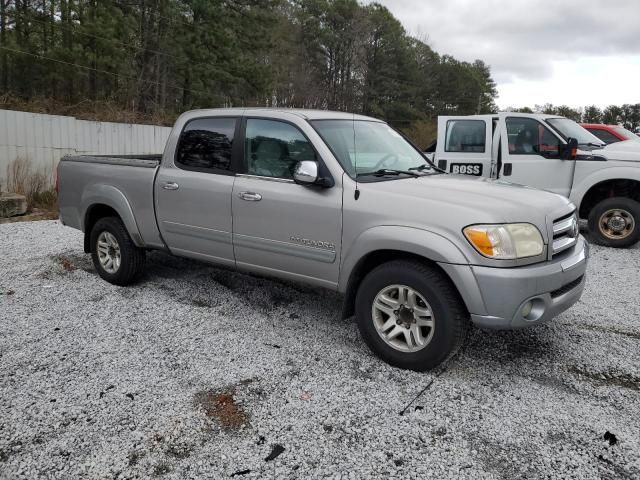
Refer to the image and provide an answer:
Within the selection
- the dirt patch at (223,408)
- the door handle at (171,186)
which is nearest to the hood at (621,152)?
the door handle at (171,186)

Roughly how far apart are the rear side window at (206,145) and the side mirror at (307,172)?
3.22 feet

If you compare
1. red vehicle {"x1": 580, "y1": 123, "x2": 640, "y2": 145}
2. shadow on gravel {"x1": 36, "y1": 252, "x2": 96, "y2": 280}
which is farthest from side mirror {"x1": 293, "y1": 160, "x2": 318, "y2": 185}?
red vehicle {"x1": 580, "y1": 123, "x2": 640, "y2": 145}

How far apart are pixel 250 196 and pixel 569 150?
5370 mm

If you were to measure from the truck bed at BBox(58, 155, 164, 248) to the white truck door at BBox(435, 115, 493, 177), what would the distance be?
4.90 m

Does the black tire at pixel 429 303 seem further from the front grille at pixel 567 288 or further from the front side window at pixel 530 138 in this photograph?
the front side window at pixel 530 138

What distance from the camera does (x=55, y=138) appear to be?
Answer: 43.8 ft

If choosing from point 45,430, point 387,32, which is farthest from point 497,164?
point 387,32

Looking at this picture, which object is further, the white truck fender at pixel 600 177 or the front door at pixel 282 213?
the white truck fender at pixel 600 177

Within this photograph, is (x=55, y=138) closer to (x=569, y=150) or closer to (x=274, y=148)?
(x=274, y=148)

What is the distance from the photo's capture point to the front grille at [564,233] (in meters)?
3.41

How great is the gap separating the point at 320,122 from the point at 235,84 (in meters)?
22.9

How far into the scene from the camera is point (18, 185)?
1141cm

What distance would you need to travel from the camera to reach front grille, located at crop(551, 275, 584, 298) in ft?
10.9

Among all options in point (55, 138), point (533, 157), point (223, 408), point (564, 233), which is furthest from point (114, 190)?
point (55, 138)
